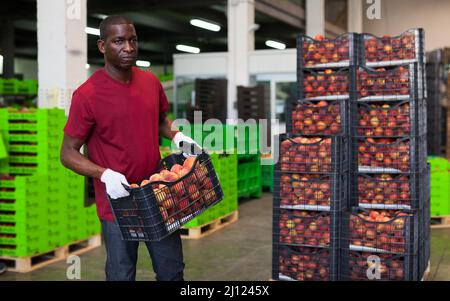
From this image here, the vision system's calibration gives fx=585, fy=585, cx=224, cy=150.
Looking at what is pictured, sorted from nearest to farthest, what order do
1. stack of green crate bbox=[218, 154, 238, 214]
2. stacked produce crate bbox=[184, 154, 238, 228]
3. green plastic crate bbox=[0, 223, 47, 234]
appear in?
1. green plastic crate bbox=[0, 223, 47, 234]
2. stacked produce crate bbox=[184, 154, 238, 228]
3. stack of green crate bbox=[218, 154, 238, 214]

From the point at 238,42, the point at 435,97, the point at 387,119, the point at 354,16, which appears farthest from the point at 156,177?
the point at 354,16

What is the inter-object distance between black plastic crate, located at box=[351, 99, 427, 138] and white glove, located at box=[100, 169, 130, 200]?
9.98 feet

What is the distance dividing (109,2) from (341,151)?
11.7m

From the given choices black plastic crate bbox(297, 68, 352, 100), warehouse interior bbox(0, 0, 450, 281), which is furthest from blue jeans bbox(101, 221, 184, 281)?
black plastic crate bbox(297, 68, 352, 100)

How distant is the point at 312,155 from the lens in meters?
5.16

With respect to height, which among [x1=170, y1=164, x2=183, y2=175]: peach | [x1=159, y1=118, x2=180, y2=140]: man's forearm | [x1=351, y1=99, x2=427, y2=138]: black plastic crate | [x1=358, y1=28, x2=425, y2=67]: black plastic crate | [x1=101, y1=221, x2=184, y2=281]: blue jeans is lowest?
[x1=101, y1=221, x2=184, y2=281]: blue jeans

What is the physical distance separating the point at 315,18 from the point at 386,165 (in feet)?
37.9

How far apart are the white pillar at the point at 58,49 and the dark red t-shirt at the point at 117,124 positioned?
4731 mm

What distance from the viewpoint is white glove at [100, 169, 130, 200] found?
109 inches

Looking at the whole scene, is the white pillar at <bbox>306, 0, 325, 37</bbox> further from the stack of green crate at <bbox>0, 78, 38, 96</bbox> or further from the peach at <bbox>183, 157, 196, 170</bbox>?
the peach at <bbox>183, 157, 196, 170</bbox>

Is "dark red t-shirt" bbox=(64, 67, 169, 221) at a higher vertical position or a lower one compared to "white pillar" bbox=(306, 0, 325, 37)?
lower

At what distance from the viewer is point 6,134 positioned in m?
6.32

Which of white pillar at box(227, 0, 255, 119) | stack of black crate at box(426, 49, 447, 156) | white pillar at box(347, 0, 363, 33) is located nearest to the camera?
white pillar at box(227, 0, 255, 119)

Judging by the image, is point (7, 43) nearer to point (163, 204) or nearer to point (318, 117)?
point (318, 117)
